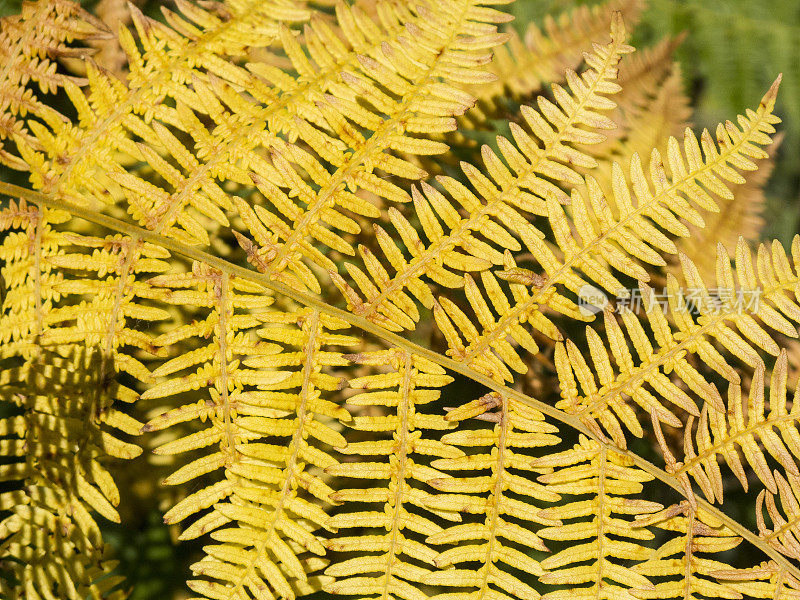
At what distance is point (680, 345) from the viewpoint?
3.35 feet

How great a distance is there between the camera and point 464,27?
105 centimetres

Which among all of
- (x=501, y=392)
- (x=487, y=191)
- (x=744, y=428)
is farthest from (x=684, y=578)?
(x=487, y=191)

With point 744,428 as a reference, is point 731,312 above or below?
above

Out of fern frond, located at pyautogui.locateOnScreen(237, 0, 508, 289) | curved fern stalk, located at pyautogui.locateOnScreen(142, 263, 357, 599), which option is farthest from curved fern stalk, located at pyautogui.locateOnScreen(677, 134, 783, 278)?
curved fern stalk, located at pyautogui.locateOnScreen(142, 263, 357, 599)

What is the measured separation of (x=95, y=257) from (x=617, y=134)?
1292 millimetres

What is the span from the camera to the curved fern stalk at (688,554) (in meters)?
1.01

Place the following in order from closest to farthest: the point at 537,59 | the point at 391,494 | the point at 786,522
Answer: the point at 391,494 < the point at 786,522 < the point at 537,59

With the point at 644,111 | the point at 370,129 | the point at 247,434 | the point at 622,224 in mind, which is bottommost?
the point at 247,434

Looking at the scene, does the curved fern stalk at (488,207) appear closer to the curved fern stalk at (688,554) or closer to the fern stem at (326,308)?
the fern stem at (326,308)

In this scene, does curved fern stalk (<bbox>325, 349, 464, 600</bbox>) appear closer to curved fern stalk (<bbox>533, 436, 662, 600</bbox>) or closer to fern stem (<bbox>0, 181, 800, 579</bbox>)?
fern stem (<bbox>0, 181, 800, 579</bbox>)

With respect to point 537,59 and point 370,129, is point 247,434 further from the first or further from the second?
point 537,59

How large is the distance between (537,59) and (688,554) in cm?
119

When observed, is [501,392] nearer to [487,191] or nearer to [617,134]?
[487,191]

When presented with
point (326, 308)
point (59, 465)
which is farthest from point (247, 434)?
point (59, 465)
